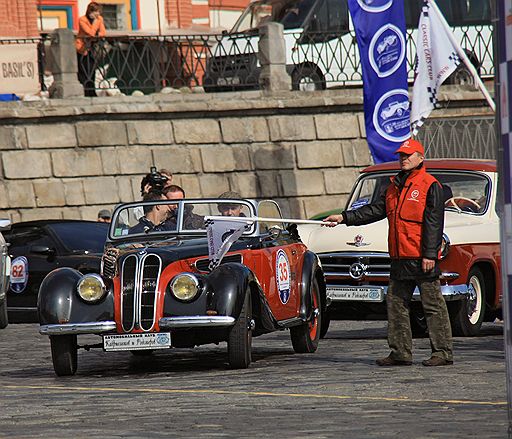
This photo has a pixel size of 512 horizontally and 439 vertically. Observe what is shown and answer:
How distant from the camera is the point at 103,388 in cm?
1097

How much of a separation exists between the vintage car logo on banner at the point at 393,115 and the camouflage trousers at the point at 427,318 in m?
8.73

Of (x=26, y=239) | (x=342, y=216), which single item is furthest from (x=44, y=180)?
(x=342, y=216)

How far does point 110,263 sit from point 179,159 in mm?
16002

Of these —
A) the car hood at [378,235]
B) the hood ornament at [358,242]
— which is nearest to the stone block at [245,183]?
the car hood at [378,235]

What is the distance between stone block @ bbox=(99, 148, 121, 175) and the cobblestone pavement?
13284 millimetres

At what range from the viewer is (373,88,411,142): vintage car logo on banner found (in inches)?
816

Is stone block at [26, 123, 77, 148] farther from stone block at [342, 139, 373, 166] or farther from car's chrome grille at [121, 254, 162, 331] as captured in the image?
car's chrome grille at [121, 254, 162, 331]

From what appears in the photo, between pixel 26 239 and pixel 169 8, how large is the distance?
2026cm

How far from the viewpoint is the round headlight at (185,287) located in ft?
38.8

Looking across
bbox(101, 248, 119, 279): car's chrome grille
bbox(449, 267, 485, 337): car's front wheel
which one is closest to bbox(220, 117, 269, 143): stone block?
bbox(449, 267, 485, 337): car's front wheel

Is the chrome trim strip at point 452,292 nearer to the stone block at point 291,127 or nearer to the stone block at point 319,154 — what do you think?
the stone block at point 291,127

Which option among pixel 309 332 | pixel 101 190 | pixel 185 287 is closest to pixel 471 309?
pixel 309 332

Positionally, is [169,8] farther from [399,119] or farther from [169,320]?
[169,320]

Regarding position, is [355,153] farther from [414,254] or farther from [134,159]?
[414,254]
